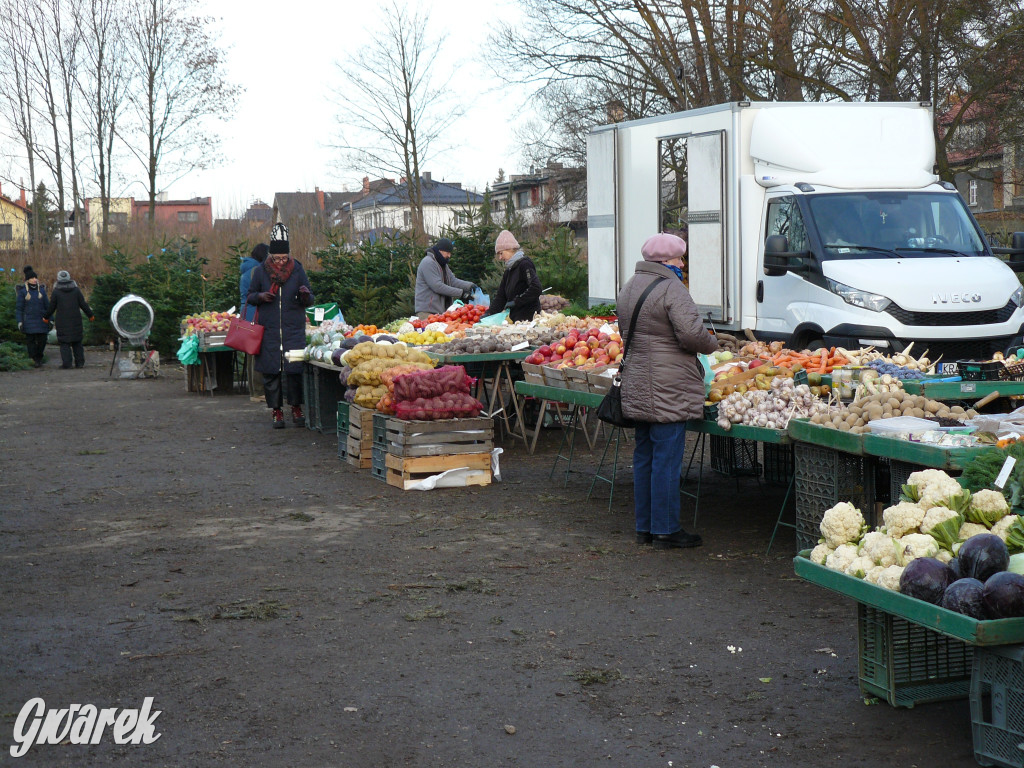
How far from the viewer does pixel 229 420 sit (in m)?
14.3

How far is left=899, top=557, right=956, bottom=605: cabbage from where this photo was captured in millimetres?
3994

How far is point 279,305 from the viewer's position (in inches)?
503

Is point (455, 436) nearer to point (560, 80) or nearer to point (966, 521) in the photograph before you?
point (966, 521)

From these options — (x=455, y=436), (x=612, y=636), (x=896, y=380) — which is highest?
(x=896, y=380)

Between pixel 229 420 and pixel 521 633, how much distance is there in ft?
31.4

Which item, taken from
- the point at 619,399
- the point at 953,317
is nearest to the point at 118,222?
the point at 953,317

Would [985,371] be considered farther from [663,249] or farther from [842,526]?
[842,526]

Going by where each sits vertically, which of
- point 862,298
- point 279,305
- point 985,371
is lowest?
point 985,371

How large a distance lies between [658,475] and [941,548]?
2.83 meters

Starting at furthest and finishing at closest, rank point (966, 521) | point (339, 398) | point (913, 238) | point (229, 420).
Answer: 1. point (229, 420)
2. point (339, 398)
3. point (913, 238)
4. point (966, 521)

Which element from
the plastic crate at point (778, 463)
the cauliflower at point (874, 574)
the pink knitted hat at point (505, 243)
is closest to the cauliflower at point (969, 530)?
the cauliflower at point (874, 574)

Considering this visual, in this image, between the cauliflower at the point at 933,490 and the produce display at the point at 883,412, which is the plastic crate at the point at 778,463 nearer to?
the produce display at the point at 883,412

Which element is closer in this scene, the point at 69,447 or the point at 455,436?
the point at 455,436

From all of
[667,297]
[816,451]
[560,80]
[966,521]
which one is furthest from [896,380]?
[560,80]
